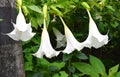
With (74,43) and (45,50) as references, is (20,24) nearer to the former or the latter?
(45,50)

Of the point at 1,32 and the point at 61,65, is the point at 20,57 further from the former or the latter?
the point at 61,65

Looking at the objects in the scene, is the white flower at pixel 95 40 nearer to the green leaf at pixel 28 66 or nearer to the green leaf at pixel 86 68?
the green leaf at pixel 86 68

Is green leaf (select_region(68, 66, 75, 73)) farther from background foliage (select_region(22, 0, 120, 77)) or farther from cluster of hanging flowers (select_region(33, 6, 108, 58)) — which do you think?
cluster of hanging flowers (select_region(33, 6, 108, 58))

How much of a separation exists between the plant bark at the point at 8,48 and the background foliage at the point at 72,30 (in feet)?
0.42

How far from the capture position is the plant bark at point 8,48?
1.36 m

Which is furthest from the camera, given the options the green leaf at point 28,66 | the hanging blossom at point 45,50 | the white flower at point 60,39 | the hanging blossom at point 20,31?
the white flower at point 60,39

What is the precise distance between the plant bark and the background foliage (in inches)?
5.1

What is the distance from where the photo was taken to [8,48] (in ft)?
4.49

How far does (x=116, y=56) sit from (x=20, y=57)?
3.75 feet

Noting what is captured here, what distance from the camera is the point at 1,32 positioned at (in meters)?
1.37

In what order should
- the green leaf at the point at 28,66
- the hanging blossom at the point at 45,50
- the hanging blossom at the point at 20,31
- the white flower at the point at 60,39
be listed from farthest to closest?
the white flower at the point at 60,39, the green leaf at the point at 28,66, the hanging blossom at the point at 45,50, the hanging blossom at the point at 20,31

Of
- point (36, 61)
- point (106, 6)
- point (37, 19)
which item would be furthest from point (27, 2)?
point (106, 6)

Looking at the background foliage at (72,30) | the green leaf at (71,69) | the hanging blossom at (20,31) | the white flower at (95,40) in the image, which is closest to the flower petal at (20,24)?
the hanging blossom at (20,31)

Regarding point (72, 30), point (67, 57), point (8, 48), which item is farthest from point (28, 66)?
point (72, 30)
